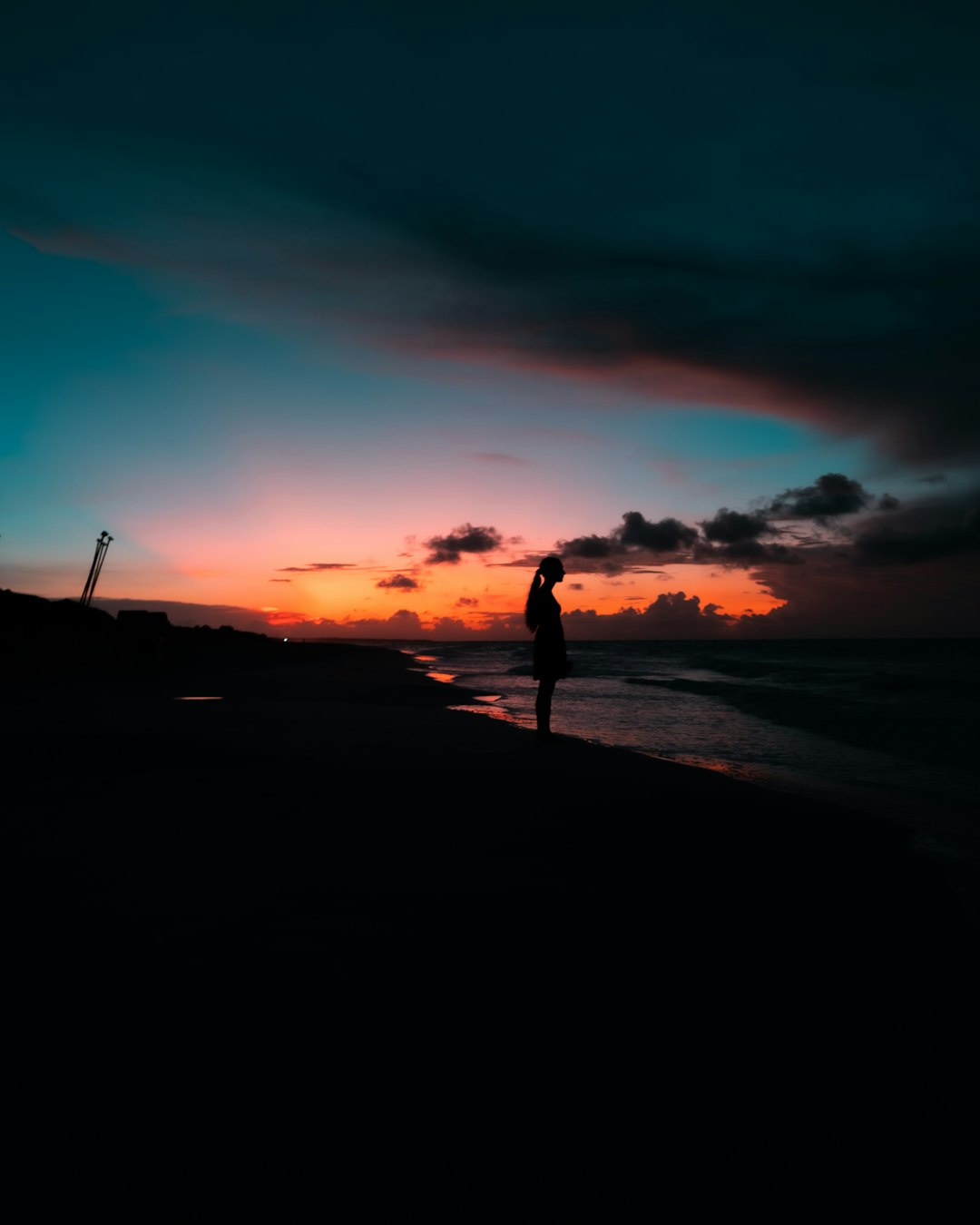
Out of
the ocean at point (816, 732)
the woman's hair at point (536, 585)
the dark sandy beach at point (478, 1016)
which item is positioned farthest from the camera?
the woman's hair at point (536, 585)

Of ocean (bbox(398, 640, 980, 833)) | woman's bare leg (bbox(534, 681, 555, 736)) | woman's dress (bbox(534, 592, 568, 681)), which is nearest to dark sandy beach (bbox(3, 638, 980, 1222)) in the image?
ocean (bbox(398, 640, 980, 833))

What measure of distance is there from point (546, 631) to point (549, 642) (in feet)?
0.56

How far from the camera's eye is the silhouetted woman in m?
10.4

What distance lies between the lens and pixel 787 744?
42.1 feet

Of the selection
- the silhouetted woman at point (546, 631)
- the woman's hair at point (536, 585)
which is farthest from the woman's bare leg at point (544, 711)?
the woman's hair at point (536, 585)

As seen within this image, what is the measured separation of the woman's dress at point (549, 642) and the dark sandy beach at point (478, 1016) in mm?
5048

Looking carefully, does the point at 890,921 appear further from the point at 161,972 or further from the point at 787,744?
the point at 787,744

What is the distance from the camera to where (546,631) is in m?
10.7

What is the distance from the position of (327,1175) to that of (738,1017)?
1.63 meters

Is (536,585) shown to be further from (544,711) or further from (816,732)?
(816,732)

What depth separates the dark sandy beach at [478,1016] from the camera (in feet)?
6.35

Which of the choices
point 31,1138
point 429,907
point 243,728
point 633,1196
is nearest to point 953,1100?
point 633,1196

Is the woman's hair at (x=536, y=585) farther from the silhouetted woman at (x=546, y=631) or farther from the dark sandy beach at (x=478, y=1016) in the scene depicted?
the dark sandy beach at (x=478, y=1016)

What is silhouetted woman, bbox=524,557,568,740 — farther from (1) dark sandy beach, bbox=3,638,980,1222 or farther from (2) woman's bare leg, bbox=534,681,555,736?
(1) dark sandy beach, bbox=3,638,980,1222
